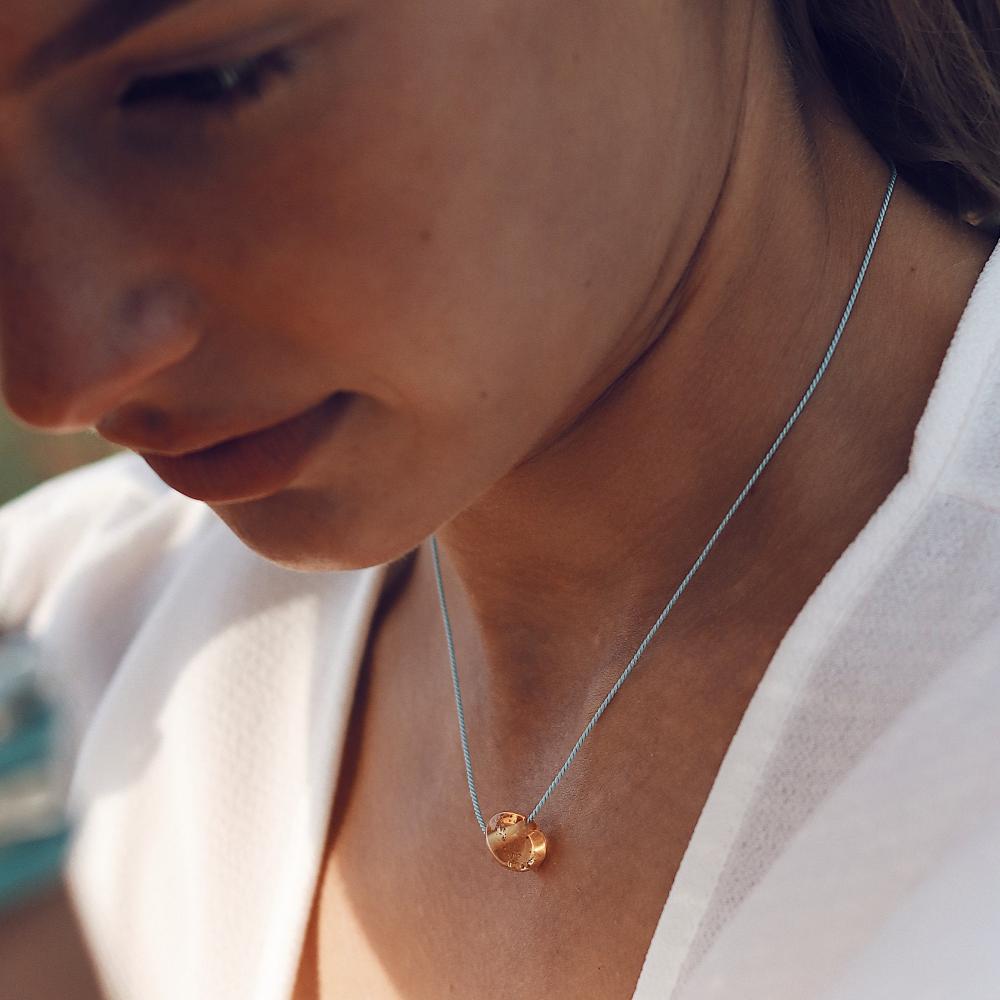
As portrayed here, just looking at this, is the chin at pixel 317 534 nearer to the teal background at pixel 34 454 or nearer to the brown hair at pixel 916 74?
the brown hair at pixel 916 74

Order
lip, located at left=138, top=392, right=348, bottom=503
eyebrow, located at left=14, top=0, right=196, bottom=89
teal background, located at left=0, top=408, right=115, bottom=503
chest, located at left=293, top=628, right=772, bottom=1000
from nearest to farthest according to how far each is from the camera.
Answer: eyebrow, located at left=14, top=0, right=196, bottom=89 < lip, located at left=138, top=392, right=348, bottom=503 < chest, located at left=293, top=628, right=772, bottom=1000 < teal background, located at left=0, top=408, right=115, bottom=503

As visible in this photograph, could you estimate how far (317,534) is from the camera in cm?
67

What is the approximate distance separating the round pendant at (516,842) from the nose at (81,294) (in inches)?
15.2

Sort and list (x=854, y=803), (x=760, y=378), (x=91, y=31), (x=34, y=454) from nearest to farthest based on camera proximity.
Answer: (x=91, y=31) < (x=854, y=803) < (x=760, y=378) < (x=34, y=454)

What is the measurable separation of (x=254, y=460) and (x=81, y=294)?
0.12 metres

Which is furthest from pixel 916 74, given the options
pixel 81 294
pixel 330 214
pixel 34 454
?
pixel 34 454

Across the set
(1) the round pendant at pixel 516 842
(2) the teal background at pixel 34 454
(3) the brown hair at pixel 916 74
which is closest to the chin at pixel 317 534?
(1) the round pendant at pixel 516 842

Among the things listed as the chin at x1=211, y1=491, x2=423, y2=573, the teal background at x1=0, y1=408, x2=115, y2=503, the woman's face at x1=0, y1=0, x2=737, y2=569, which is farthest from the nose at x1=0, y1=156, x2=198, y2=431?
the teal background at x1=0, y1=408, x2=115, y2=503

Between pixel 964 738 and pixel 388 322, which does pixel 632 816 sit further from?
pixel 388 322

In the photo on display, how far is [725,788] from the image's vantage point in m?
0.67

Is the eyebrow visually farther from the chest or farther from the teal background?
the teal background

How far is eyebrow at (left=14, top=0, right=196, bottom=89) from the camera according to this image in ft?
1.70

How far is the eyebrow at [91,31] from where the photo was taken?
52 cm

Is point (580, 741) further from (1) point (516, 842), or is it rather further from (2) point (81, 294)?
(2) point (81, 294)
